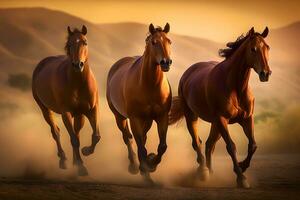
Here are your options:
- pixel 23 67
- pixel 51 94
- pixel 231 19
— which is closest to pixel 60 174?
pixel 51 94

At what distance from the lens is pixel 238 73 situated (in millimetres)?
8234

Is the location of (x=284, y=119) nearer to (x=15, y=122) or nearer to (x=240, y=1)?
(x=240, y=1)

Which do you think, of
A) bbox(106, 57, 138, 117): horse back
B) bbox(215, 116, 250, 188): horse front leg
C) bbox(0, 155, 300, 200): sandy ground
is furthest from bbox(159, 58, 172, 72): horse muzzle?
bbox(0, 155, 300, 200): sandy ground

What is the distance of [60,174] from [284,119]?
418 cm

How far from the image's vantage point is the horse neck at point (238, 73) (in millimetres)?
8203

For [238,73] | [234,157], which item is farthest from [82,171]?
[238,73]

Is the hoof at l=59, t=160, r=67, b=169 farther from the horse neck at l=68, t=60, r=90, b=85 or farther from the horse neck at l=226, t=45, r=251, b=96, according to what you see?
the horse neck at l=226, t=45, r=251, b=96

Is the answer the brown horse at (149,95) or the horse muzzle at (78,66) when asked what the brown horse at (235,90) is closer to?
the brown horse at (149,95)

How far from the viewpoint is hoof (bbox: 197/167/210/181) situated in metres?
8.91

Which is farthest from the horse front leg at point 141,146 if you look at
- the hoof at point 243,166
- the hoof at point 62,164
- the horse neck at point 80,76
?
the hoof at point 62,164

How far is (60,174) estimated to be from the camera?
923cm

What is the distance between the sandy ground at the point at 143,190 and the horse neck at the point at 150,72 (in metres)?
1.13

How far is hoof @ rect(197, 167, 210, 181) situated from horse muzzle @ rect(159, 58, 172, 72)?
1.76 m

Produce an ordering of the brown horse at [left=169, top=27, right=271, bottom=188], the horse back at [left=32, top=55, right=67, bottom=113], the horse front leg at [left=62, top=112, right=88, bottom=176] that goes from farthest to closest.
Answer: the horse back at [left=32, top=55, right=67, bottom=113] → the horse front leg at [left=62, top=112, right=88, bottom=176] → the brown horse at [left=169, top=27, right=271, bottom=188]
